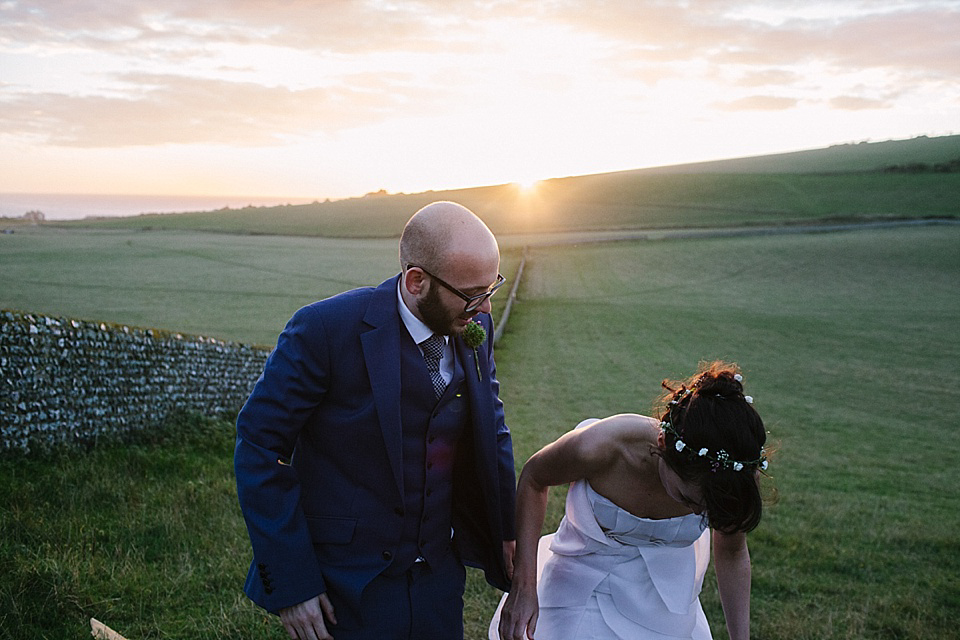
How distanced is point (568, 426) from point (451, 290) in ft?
35.2

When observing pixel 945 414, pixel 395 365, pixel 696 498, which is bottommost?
pixel 945 414

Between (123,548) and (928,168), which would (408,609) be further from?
(928,168)

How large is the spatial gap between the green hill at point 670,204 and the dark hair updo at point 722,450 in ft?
200

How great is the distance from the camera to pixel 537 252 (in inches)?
1887

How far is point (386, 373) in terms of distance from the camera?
108 inches

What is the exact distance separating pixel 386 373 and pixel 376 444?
297 mm

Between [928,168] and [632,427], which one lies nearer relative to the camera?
[632,427]

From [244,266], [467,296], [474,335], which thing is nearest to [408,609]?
[474,335]

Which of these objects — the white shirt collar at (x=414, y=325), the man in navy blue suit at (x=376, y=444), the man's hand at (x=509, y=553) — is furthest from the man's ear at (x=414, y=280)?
the man's hand at (x=509, y=553)

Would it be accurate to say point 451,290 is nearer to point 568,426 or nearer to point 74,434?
point 74,434

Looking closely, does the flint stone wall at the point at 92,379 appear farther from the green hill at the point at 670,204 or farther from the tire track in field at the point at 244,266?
the green hill at the point at 670,204

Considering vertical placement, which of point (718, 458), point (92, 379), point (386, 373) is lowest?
point (92, 379)

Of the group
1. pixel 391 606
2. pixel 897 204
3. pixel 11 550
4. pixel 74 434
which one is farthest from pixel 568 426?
pixel 897 204

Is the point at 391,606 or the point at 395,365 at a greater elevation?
the point at 395,365
